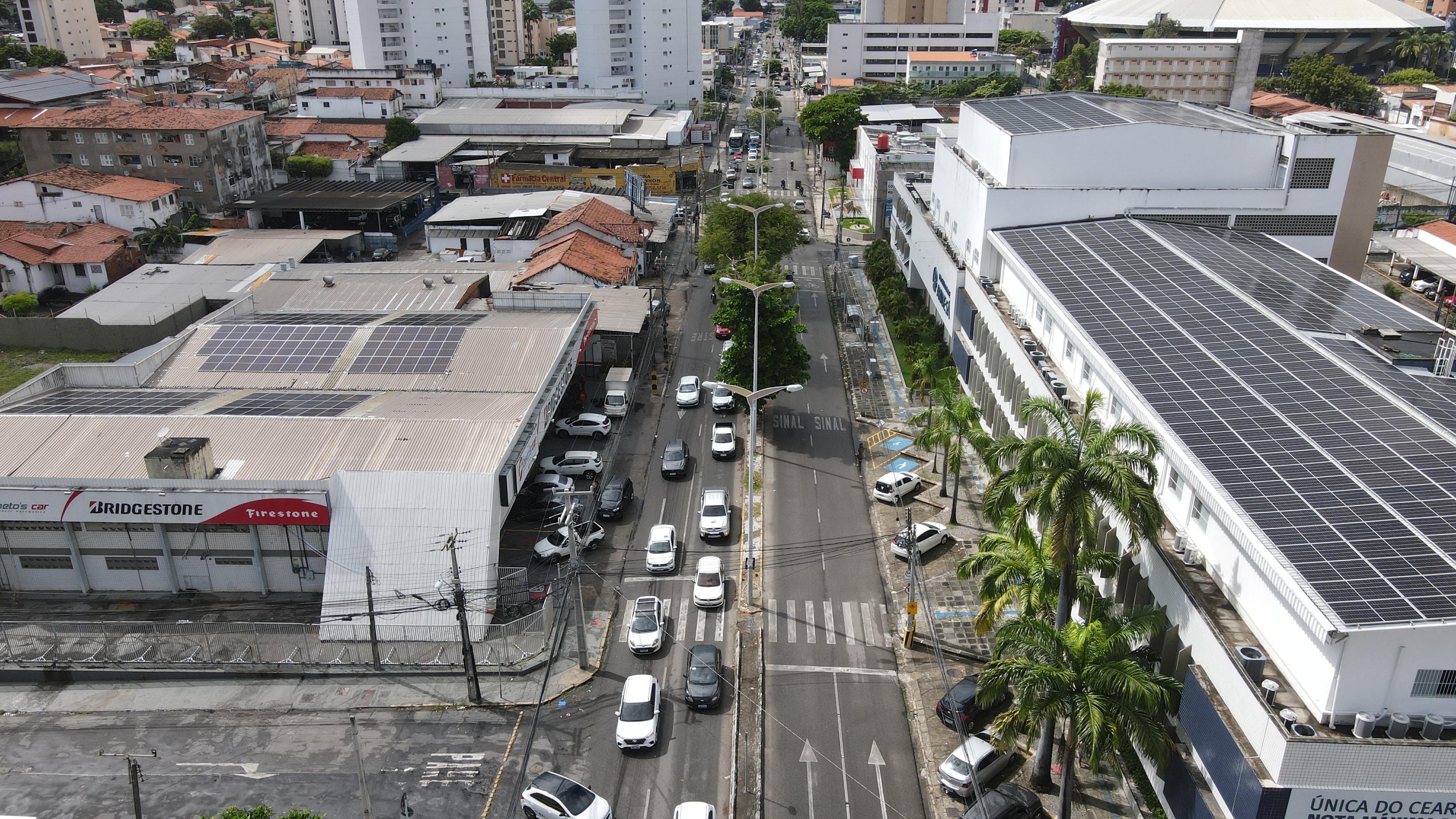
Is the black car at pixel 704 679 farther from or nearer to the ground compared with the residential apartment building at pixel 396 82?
nearer to the ground

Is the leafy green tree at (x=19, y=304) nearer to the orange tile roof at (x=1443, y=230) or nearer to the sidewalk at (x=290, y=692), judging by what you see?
the sidewalk at (x=290, y=692)

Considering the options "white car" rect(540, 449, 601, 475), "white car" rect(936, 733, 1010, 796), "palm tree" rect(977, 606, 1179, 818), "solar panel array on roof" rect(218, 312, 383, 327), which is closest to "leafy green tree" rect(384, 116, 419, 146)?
"solar panel array on roof" rect(218, 312, 383, 327)

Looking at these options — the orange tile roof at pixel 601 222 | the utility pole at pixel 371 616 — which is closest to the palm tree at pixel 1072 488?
the utility pole at pixel 371 616

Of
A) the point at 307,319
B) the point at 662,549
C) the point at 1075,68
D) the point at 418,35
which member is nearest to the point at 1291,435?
the point at 662,549

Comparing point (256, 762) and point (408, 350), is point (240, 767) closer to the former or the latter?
point (256, 762)

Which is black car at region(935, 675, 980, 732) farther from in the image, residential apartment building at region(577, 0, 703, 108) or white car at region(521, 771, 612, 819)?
residential apartment building at region(577, 0, 703, 108)

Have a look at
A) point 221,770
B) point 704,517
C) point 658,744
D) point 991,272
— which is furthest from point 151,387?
point 991,272
